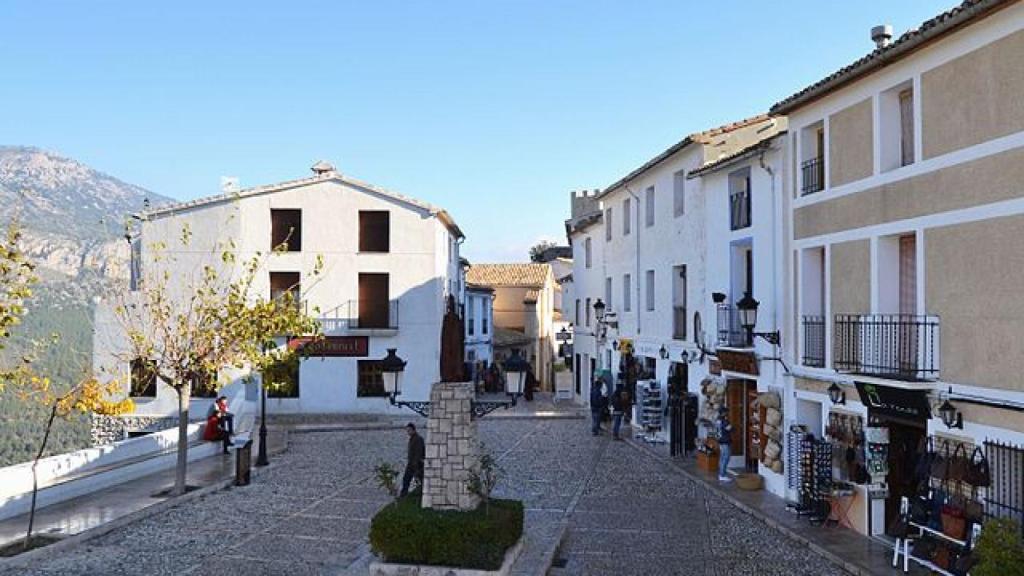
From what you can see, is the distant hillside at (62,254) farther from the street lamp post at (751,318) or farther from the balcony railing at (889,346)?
the balcony railing at (889,346)

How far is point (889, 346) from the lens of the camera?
1223 cm

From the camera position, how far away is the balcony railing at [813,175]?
48.0 feet

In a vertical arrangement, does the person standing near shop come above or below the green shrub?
below

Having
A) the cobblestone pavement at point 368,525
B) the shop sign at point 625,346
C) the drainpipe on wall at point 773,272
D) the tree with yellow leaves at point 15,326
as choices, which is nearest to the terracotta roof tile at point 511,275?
the shop sign at point 625,346

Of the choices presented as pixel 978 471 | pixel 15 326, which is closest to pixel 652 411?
pixel 978 471

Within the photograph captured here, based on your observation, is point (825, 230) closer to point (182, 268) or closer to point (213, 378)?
point (213, 378)

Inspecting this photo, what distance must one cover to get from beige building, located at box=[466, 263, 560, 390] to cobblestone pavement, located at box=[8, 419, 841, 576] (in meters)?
31.2

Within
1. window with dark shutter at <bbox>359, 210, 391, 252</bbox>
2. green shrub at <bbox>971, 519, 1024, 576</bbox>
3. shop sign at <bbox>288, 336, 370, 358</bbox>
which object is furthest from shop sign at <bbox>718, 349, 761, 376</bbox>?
window with dark shutter at <bbox>359, 210, 391, 252</bbox>

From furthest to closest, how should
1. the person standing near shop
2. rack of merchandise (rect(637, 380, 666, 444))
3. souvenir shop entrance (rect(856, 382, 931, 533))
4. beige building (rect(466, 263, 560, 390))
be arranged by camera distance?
beige building (rect(466, 263, 560, 390)) → rack of merchandise (rect(637, 380, 666, 444)) → the person standing near shop → souvenir shop entrance (rect(856, 382, 931, 533))

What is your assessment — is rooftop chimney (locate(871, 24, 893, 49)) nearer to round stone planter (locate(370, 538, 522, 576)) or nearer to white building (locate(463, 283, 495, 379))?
round stone planter (locate(370, 538, 522, 576))

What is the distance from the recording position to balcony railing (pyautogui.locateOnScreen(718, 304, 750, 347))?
1802 cm

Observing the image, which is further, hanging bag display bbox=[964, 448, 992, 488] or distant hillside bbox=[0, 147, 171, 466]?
distant hillside bbox=[0, 147, 171, 466]

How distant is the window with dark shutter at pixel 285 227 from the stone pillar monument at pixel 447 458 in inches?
830

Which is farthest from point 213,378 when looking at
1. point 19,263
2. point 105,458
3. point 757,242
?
point 757,242
